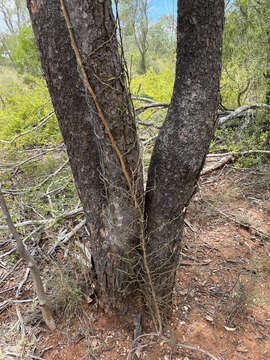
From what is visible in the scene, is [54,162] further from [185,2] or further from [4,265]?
[185,2]

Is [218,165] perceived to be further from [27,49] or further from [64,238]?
[27,49]

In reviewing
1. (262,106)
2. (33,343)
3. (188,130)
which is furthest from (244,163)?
(33,343)

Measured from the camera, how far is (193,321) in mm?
1679

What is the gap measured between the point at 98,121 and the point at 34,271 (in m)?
1.04

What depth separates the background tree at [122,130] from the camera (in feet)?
3.08

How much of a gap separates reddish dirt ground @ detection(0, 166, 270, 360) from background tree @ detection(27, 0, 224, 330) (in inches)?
12.5

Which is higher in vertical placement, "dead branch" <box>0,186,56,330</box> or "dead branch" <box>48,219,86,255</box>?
"dead branch" <box>0,186,56,330</box>

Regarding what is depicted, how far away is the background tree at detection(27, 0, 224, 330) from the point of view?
0.94m

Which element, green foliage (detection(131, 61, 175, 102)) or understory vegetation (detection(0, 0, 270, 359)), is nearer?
understory vegetation (detection(0, 0, 270, 359))

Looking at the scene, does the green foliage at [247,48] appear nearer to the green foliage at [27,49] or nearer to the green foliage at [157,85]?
the green foliage at [157,85]

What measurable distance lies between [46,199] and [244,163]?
3124 millimetres

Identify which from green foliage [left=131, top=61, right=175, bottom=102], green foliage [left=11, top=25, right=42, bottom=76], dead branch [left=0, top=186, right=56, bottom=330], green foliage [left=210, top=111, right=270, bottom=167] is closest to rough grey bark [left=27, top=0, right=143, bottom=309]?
dead branch [left=0, top=186, right=56, bottom=330]

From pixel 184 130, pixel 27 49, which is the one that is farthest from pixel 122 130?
pixel 27 49

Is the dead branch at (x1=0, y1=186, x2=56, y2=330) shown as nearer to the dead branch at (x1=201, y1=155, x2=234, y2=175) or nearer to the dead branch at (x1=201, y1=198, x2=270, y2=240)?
the dead branch at (x1=201, y1=198, x2=270, y2=240)
